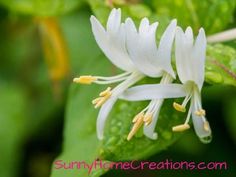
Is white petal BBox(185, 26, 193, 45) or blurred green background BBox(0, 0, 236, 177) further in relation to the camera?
blurred green background BBox(0, 0, 236, 177)

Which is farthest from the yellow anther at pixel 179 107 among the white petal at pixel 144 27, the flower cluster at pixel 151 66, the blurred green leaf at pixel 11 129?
the blurred green leaf at pixel 11 129

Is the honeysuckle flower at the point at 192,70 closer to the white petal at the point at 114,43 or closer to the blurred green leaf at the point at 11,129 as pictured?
the white petal at the point at 114,43

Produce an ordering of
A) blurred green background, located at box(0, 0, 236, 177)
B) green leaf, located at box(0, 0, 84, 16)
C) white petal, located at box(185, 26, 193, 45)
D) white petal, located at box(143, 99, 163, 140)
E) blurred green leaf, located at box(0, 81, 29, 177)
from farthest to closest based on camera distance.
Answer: blurred green leaf, located at box(0, 81, 29, 177)
blurred green background, located at box(0, 0, 236, 177)
green leaf, located at box(0, 0, 84, 16)
white petal, located at box(143, 99, 163, 140)
white petal, located at box(185, 26, 193, 45)

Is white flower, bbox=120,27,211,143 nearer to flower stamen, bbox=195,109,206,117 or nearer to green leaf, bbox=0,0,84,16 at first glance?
flower stamen, bbox=195,109,206,117

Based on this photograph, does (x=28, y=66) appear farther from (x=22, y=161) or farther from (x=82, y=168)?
(x=82, y=168)

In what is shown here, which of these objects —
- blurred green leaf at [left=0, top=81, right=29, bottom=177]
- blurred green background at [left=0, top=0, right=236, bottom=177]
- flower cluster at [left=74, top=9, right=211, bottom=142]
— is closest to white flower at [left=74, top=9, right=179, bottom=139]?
flower cluster at [left=74, top=9, right=211, bottom=142]

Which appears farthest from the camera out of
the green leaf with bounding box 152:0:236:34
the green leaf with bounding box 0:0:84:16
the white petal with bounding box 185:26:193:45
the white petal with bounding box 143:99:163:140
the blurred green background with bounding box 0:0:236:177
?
the blurred green background with bounding box 0:0:236:177
